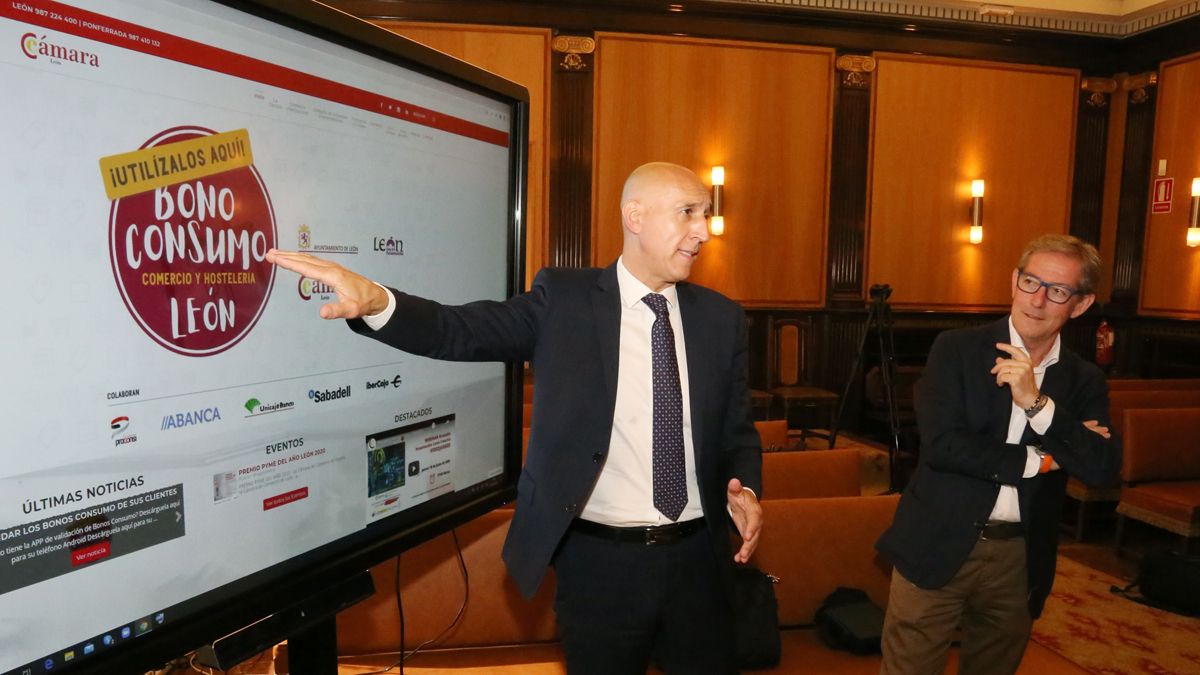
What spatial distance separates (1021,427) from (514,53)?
611cm

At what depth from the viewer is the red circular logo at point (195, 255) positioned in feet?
3.07

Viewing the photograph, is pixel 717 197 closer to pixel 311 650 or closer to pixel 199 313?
pixel 311 650

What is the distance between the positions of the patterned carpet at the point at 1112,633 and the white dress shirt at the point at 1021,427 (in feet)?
4.48

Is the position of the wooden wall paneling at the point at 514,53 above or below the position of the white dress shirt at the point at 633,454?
above

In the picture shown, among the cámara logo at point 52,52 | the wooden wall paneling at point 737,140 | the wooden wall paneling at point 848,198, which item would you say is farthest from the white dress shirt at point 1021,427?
the wooden wall paneling at point 848,198

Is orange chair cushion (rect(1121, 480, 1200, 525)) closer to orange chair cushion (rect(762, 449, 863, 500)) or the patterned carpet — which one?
the patterned carpet

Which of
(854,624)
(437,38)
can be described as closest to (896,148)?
(437,38)

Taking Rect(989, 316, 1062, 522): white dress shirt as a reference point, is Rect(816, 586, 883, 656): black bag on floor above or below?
below

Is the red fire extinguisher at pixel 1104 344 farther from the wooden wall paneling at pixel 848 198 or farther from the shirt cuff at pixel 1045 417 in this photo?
the shirt cuff at pixel 1045 417

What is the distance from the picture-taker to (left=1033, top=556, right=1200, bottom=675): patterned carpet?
349 cm

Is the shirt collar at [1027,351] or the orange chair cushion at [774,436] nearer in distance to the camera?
the shirt collar at [1027,351]

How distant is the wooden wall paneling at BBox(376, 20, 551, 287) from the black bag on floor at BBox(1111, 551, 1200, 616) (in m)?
4.97

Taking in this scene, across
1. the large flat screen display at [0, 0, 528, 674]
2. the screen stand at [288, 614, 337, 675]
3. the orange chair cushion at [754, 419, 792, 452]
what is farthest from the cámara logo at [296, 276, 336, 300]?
the orange chair cushion at [754, 419, 792, 452]

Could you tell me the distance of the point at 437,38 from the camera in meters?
7.26
